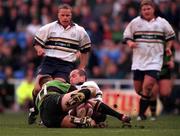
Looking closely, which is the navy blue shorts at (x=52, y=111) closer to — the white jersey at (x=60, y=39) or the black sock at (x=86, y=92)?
the black sock at (x=86, y=92)

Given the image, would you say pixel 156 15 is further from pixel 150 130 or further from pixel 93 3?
pixel 93 3

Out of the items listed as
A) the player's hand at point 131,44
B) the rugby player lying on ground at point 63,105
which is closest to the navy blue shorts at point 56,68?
the player's hand at point 131,44

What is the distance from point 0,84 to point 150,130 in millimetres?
12348

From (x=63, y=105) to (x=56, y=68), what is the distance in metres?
2.78

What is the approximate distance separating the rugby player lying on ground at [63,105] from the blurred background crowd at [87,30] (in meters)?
9.88

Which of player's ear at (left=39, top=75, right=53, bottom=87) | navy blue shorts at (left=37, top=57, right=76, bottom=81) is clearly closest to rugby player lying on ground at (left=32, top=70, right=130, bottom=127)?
player's ear at (left=39, top=75, right=53, bottom=87)

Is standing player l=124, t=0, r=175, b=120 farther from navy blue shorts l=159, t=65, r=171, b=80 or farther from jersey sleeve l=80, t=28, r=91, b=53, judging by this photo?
jersey sleeve l=80, t=28, r=91, b=53

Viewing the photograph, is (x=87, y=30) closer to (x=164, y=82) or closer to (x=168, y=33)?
(x=164, y=82)

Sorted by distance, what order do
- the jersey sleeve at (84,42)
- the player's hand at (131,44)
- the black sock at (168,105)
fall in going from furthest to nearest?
the black sock at (168,105) → the player's hand at (131,44) → the jersey sleeve at (84,42)

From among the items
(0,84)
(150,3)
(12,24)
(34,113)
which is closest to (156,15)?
(150,3)

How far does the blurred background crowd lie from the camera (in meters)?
24.2

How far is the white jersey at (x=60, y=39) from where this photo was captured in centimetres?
1561

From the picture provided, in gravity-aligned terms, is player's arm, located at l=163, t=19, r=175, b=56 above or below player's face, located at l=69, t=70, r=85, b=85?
above

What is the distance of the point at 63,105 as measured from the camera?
12945mm
